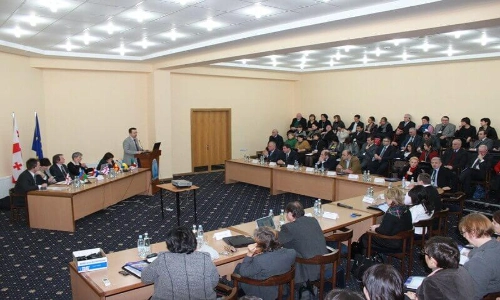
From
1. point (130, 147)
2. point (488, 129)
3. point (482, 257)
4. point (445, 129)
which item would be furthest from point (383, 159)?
point (482, 257)

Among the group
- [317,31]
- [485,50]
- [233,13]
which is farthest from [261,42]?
[485,50]

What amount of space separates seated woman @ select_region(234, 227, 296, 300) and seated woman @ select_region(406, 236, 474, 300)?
101 cm

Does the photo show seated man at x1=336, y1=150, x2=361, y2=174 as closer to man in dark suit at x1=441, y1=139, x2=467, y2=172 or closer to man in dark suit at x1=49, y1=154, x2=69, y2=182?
man in dark suit at x1=441, y1=139, x2=467, y2=172

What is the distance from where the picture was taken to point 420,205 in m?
5.26

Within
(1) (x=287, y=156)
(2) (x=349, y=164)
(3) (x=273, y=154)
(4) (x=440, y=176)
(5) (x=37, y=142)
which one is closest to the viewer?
(4) (x=440, y=176)

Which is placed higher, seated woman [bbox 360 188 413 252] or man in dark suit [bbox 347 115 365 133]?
man in dark suit [bbox 347 115 365 133]

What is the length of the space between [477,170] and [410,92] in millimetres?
4764

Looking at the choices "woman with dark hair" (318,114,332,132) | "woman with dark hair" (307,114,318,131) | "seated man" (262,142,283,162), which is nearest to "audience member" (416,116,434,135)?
"woman with dark hair" (318,114,332,132)

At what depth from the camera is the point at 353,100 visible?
14.7 meters

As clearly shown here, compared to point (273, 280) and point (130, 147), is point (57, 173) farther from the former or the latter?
point (273, 280)

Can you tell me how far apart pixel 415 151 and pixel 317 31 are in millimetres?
5777

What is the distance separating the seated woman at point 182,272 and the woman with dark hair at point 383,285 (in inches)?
49.7

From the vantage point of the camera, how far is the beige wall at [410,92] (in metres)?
11.7

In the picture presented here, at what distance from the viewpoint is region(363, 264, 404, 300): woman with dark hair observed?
212 centimetres
